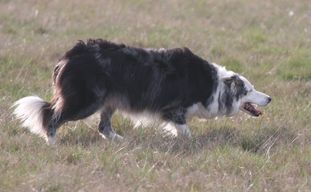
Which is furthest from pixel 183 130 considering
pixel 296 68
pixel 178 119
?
pixel 296 68

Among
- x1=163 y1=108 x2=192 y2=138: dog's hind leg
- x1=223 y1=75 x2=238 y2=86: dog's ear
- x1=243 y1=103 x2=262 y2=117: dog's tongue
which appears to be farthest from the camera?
x1=243 y1=103 x2=262 y2=117: dog's tongue

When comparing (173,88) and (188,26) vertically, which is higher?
(173,88)

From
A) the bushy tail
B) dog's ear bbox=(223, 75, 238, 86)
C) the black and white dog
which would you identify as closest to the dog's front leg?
the black and white dog

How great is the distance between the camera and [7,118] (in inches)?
279

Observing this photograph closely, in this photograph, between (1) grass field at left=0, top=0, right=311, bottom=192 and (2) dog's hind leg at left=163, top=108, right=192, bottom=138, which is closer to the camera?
(1) grass field at left=0, top=0, right=311, bottom=192

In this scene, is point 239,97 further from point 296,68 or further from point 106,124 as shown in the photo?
point 296,68

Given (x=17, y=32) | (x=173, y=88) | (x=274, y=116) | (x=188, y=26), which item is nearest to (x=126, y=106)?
(x=173, y=88)

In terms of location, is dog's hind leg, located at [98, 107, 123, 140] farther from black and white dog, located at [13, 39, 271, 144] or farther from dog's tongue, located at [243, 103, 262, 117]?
dog's tongue, located at [243, 103, 262, 117]

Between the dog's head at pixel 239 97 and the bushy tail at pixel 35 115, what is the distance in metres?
1.81

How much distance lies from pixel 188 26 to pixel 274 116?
16.3 ft

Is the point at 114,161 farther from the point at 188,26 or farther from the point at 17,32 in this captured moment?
the point at 188,26

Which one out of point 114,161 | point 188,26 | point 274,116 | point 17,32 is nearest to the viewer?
point 114,161

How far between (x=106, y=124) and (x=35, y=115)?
746mm

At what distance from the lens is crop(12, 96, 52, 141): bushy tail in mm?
6678
